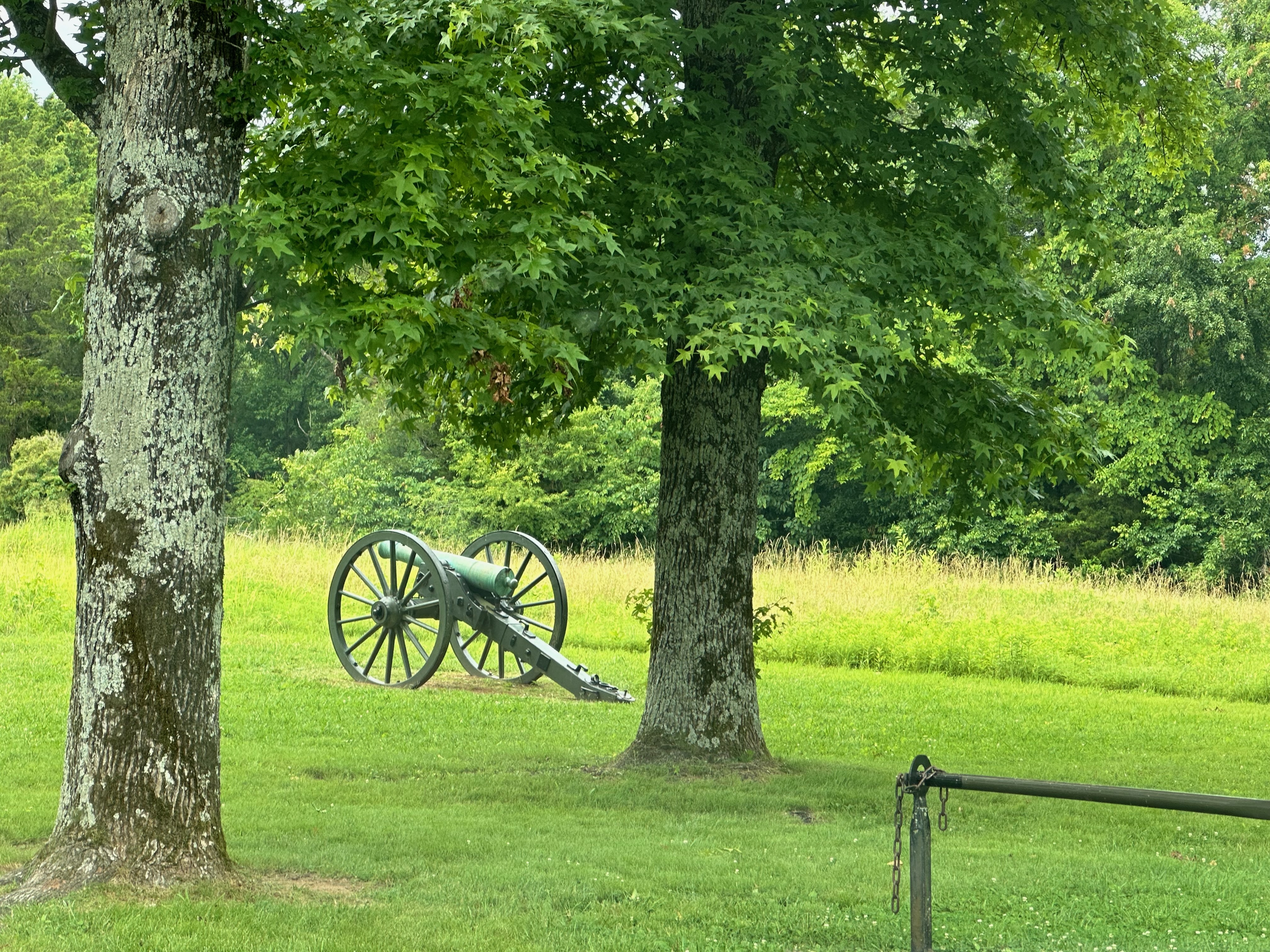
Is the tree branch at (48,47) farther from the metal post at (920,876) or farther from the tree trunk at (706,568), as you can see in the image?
the metal post at (920,876)

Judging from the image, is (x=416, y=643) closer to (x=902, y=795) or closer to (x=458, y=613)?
(x=458, y=613)

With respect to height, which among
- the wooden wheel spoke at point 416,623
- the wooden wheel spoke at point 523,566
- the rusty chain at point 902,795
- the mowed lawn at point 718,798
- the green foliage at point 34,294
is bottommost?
the mowed lawn at point 718,798

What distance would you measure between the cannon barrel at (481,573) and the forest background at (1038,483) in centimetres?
657

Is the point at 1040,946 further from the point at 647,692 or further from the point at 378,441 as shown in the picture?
the point at 378,441

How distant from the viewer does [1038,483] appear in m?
29.0

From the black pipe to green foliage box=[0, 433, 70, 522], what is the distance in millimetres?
28392

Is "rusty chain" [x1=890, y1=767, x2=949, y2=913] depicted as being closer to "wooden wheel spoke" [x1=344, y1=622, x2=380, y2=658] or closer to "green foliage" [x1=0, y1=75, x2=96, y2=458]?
"wooden wheel spoke" [x1=344, y1=622, x2=380, y2=658]

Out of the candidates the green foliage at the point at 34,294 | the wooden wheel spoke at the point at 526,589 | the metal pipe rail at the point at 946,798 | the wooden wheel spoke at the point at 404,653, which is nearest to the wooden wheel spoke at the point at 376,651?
the wooden wheel spoke at the point at 404,653

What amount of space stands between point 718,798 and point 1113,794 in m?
5.43

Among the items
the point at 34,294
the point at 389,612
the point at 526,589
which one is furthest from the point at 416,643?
the point at 34,294

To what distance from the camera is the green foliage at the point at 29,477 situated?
30.1 m

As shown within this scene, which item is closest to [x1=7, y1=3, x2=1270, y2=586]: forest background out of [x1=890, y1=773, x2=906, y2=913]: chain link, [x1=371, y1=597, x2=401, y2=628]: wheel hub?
[x1=371, y1=597, x2=401, y2=628]: wheel hub

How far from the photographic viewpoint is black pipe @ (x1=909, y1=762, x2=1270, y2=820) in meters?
3.65

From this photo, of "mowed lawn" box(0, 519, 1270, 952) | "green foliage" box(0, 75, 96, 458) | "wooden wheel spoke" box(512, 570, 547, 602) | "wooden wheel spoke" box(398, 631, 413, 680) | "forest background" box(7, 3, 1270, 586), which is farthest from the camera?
"green foliage" box(0, 75, 96, 458)
